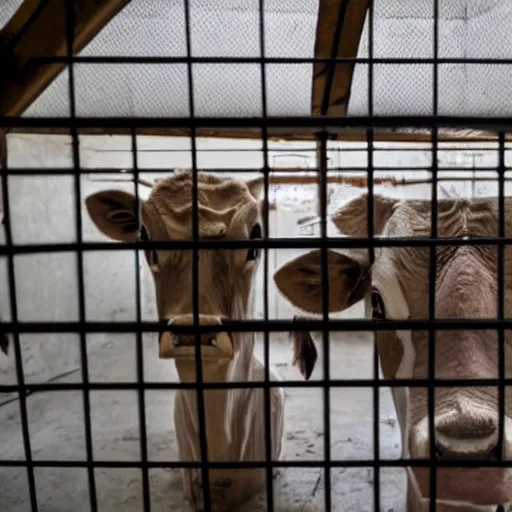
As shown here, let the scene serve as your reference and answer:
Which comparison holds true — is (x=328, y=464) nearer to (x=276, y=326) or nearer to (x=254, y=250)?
(x=276, y=326)

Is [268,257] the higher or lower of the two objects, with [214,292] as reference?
higher

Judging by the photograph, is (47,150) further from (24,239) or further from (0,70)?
(0,70)

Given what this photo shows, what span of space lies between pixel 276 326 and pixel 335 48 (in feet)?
5.70

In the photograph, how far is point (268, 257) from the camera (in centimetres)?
145

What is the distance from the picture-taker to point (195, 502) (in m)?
2.36

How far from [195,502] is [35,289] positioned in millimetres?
3040

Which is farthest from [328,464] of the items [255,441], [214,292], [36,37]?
[255,441]

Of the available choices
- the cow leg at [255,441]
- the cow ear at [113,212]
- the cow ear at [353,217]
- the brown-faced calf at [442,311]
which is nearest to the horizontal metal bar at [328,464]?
the brown-faced calf at [442,311]

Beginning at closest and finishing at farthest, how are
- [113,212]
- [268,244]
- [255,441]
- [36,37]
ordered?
[268,244] → [36,37] → [255,441] → [113,212]

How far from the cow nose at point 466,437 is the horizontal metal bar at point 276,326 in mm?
323

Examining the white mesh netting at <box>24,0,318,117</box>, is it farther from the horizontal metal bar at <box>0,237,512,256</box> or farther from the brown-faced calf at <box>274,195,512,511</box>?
the horizontal metal bar at <box>0,237,512,256</box>

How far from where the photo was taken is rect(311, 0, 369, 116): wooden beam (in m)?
2.34

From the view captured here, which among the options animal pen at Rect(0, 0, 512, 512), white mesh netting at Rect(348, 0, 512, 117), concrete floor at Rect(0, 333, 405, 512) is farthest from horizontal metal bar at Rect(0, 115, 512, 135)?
concrete floor at Rect(0, 333, 405, 512)

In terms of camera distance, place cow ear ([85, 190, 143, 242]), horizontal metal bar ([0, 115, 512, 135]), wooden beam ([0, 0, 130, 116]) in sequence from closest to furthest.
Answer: horizontal metal bar ([0, 115, 512, 135]) → wooden beam ([0, 0, 130, 116]) → cow ear ([85, 190, 143, 242])
